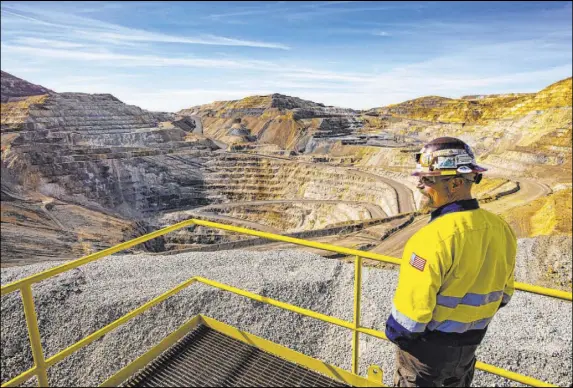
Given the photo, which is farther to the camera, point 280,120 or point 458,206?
point 280,120

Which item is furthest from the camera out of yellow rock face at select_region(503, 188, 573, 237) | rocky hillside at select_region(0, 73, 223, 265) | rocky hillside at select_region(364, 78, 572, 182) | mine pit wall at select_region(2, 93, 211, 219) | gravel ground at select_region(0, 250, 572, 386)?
mine pit wall at select_region(2, 93, 211, 219)

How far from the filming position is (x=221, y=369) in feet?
12.0

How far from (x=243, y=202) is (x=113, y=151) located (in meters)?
20.9

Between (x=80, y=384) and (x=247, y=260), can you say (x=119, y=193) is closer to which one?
(x=247, y=260)

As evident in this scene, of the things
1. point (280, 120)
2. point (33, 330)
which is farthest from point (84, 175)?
point (33, 330)

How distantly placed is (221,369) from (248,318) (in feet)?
11.9

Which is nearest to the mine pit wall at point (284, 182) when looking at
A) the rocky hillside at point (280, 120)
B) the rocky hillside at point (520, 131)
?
the rocky hillside at point (520, 131)

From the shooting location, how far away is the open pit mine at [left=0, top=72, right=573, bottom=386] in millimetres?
6977

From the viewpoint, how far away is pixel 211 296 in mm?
7562

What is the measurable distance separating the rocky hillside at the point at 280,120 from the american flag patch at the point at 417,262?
234ft

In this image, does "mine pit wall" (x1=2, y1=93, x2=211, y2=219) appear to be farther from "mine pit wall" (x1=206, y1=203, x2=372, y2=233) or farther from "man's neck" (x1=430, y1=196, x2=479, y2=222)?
"man's neck" (x1=430, y1=196, x2=479, y2=222)

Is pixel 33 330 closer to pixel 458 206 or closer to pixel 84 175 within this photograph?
pixel 458 206

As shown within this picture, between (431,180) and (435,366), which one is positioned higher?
(431,180)

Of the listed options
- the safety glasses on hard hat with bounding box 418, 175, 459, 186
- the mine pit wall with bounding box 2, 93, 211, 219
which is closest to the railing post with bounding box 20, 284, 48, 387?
the safety glasses on hard hat with bounding box 418, 175, 459, 186
